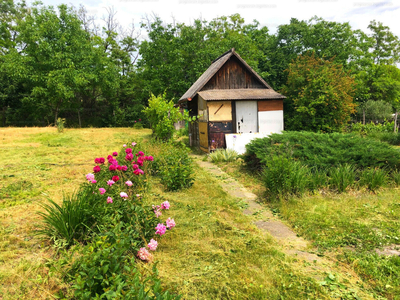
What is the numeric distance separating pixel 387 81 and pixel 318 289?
3371cm

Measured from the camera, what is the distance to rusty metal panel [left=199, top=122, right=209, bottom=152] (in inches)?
524

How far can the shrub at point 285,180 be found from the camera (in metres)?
5.90

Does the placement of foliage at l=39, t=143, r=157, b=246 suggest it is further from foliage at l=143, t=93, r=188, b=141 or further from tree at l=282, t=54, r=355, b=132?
tree at l=282, t=54, r=355, b=132

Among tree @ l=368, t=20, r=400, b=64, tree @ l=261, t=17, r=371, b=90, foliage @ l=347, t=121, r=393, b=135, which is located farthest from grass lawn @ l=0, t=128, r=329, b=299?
tree @ l=368, t=20, r=400, b=64

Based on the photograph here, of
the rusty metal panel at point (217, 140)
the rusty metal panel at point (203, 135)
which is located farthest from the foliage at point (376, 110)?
the rusty metal panel at point (203, 135)

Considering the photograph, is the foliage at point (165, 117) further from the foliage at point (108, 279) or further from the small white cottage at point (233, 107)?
the foliage at point (108, 279)

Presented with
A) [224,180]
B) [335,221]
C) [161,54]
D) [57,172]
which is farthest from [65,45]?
[335,221]

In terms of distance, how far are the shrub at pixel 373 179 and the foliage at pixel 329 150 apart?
36 cm

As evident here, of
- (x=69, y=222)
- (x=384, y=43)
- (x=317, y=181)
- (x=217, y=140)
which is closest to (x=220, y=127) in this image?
(x=217, y=140)

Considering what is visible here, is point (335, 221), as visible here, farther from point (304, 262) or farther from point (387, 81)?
point (387, 81)

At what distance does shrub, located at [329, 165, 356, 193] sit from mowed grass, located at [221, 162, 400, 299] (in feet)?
0.65

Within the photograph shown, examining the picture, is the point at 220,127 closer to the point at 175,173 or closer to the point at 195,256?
the point at 175,173

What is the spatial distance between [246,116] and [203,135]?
2274 mm

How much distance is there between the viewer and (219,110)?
13.3m
